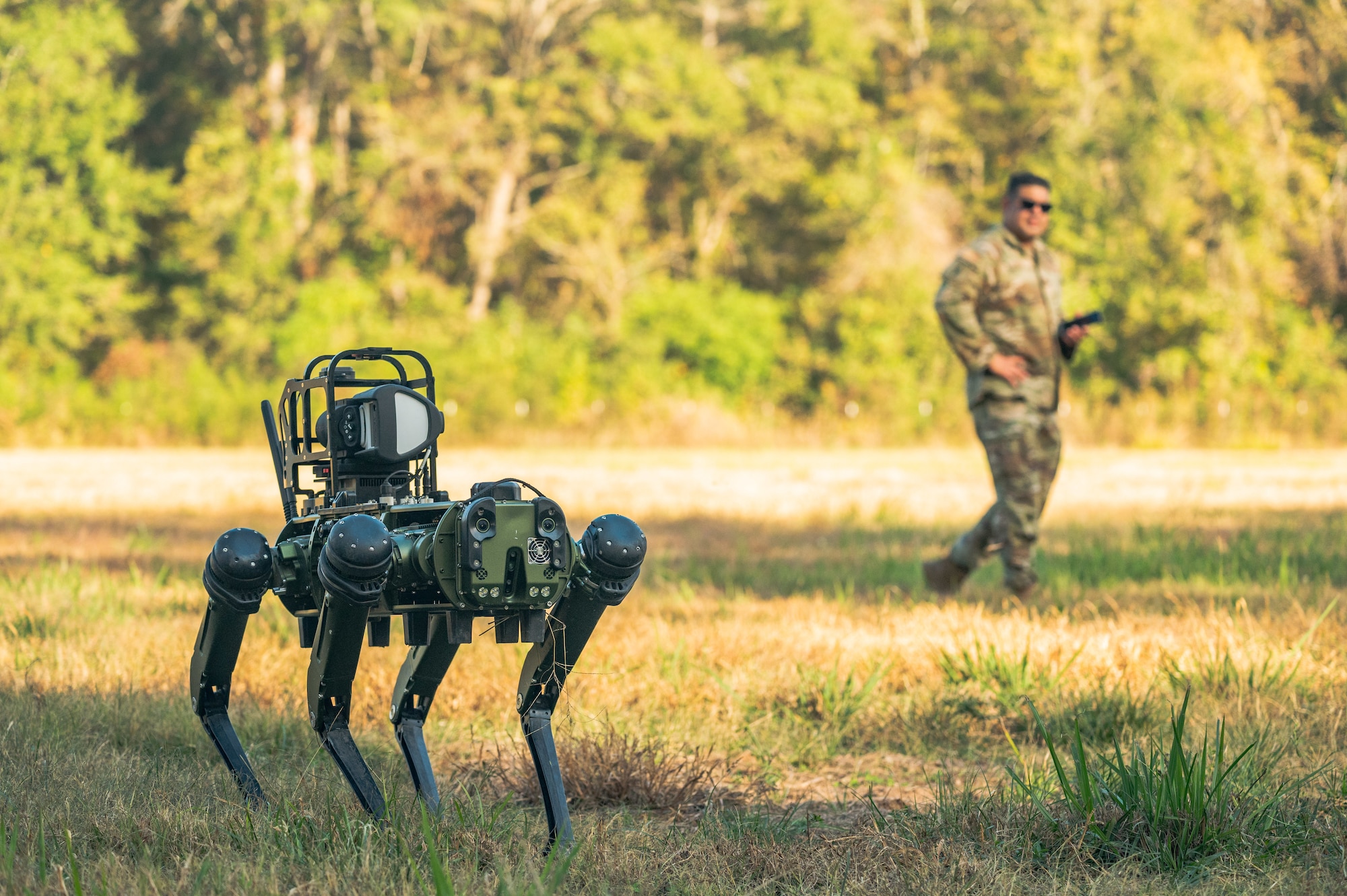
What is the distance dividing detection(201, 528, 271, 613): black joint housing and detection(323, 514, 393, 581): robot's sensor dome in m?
0.51

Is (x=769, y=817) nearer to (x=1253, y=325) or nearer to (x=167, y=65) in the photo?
(x=1253, y=325)

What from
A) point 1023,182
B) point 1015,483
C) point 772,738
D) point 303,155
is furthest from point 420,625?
point 303,155

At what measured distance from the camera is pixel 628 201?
1682 inches

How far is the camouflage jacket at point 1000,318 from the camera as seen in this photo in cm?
839

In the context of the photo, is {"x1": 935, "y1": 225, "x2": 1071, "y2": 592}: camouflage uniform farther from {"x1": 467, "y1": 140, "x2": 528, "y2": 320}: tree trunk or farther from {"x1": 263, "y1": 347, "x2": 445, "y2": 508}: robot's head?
{"x1": 467, "y1": 140, "x2": 528, "y2": 320}: tree trunk

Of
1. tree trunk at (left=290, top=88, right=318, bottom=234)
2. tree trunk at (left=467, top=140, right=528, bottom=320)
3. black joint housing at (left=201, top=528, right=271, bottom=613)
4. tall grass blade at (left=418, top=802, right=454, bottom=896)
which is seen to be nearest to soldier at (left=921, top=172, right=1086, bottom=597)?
black joint housing at (left=201, top=528, right=271, bottom=613)

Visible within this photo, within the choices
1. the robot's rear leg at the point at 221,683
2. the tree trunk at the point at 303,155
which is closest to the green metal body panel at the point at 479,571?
the robot's rear leg at the point at 221,683

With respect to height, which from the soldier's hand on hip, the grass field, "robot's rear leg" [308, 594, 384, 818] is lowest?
the grass field

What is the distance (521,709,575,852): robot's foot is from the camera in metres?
3.48

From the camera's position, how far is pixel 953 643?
650cm

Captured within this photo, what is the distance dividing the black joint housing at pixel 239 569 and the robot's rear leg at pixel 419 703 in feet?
1.34

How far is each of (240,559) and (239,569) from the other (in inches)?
0.9

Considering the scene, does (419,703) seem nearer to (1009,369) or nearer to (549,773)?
(549,773)

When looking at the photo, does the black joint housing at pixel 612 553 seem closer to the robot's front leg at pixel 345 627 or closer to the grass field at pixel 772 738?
the robot's front leg at pixel 345 627
